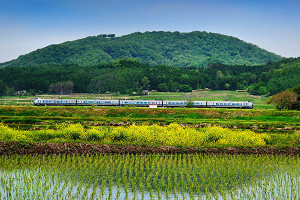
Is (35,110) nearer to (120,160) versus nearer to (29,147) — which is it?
(29,147)

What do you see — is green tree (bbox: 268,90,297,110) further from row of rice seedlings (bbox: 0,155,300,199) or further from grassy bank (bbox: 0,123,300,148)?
row of rice seedlings (bbox: 0,155,300,199)

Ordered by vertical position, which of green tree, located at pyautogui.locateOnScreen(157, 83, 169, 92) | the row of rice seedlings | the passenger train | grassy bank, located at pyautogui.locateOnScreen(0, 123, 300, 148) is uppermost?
green tree, located at pyautogui.locateOnScreen(157, 83, 169, 92)

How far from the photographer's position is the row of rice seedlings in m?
21.0

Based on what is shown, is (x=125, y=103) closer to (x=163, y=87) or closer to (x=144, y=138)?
(x=144, y=138)

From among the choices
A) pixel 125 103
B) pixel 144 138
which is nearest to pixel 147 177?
pixel 144 138

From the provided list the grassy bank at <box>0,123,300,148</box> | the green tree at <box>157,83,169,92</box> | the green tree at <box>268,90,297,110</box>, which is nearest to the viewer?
the grassy bank at <box>0,123,300,148</box>

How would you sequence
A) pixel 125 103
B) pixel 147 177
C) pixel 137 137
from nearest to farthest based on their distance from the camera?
pixel 147 177 < pixel 137 137 < pixel 125 103

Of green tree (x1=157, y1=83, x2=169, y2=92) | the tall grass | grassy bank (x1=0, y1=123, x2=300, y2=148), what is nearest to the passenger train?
grassy bank (x1=0, y1=123, x2=300, y2=148)

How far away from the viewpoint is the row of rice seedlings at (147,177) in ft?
68.8

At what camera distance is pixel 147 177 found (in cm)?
2408

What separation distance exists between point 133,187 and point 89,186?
8.00 ft

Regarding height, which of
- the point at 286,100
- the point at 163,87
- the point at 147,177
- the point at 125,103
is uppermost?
the point at 163,87

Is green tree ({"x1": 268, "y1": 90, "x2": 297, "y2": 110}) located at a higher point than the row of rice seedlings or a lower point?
higher

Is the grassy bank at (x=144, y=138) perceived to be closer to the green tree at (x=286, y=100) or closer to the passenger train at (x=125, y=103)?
the green tree at (x=286, y=100)
